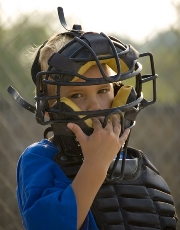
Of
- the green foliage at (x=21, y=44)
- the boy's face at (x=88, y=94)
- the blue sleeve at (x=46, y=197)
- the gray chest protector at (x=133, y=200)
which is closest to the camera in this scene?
the blue sleeve at (x=46, y=197)

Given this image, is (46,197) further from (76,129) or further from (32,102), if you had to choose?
(32,102)

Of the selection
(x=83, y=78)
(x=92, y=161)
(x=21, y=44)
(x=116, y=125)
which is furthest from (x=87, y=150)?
(x=21, y=44)

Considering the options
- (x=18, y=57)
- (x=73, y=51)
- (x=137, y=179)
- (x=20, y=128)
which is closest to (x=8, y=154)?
(x=20, y=128)

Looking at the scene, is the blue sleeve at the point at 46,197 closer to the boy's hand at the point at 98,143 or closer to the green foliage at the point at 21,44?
the boy's hand at the point at 98,143

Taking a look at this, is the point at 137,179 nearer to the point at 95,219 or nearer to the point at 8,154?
the point at 95,219

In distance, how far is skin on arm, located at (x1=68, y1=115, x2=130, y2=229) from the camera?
222 centimetres

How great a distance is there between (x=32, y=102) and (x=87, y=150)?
1844mm

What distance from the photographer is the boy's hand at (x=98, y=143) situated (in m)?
2.24

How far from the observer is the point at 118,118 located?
235 centimetres

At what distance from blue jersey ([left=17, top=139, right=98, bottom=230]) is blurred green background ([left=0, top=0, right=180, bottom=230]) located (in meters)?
1.54

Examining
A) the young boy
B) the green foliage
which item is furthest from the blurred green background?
Answer: the young boy

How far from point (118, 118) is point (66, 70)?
11.3 inches

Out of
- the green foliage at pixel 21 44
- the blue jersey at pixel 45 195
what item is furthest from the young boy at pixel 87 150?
the green foliage at pixel 21 44

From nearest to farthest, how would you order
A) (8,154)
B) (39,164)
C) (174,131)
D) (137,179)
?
(39,164) < (137,179) < (8,154) < (174,131)
